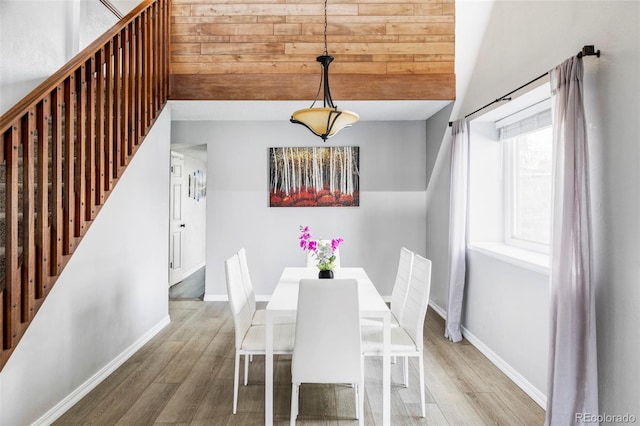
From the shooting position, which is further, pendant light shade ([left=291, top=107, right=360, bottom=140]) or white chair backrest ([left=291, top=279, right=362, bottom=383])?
pendant light shade ([left=291, top=107, right=360, bottom=140])

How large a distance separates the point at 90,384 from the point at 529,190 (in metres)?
3.65

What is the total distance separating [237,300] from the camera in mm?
2525

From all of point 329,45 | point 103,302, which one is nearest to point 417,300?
point 103,302

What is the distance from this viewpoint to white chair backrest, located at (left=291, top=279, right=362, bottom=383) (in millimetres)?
2039

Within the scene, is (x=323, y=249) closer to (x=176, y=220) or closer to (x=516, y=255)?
(x=516, y=255)

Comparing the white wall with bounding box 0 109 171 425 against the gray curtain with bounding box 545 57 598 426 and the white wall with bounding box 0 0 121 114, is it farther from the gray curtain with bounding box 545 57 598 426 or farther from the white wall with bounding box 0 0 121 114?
the gray curtain with bounding box 545 57 598 426

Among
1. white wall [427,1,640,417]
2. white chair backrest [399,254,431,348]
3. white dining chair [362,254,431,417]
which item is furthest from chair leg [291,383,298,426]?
white wall [427,1,640,417]

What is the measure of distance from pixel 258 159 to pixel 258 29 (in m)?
1.58

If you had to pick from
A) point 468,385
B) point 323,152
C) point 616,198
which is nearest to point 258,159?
point 323,152

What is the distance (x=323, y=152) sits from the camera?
5.01m

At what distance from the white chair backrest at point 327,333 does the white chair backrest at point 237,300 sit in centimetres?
50

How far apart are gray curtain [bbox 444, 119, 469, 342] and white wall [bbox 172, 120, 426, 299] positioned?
1.35 meters

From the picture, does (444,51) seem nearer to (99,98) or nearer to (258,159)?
(258,159)

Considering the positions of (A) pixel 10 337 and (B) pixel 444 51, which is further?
(B) pixel 444 51
